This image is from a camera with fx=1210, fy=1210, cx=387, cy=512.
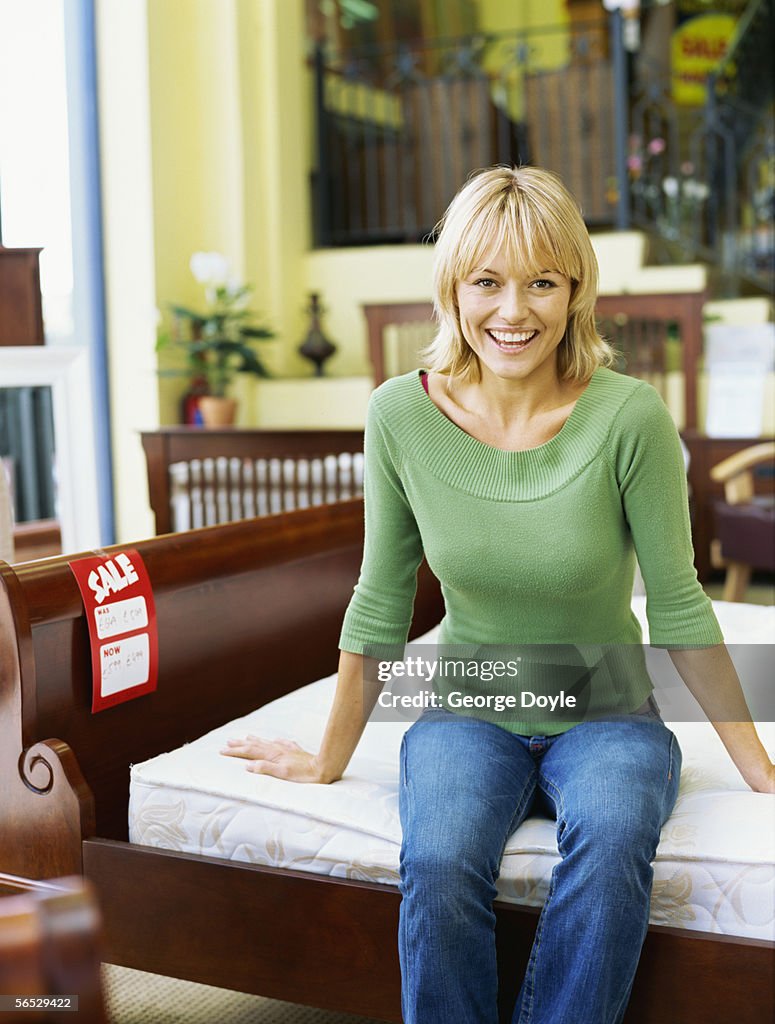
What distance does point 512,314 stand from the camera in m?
1.53

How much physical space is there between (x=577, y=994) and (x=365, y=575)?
612 millimetres

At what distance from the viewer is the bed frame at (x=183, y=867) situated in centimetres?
143

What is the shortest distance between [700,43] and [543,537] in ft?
28.1

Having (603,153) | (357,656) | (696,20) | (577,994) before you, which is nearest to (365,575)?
(357,656)

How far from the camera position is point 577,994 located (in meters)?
1.33

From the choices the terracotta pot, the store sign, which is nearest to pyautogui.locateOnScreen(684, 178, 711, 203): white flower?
the store sign

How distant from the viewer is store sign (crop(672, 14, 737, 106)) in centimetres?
895

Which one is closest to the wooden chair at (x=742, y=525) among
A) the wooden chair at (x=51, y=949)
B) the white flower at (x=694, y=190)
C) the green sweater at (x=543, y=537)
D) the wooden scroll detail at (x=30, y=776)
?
the white flower at (x=694, y=190)

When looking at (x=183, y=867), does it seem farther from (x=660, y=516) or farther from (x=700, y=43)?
(x=700, y=43)

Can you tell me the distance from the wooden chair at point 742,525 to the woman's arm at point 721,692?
2861 mm

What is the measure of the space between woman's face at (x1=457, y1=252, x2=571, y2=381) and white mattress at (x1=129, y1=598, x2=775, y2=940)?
1.97 feet

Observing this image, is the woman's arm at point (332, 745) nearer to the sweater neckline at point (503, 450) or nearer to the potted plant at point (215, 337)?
the sweater neckline at point (503, 450)

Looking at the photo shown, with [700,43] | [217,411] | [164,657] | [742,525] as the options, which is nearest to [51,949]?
[164,657]

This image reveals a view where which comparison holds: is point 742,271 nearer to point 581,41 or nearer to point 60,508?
point 581,41
